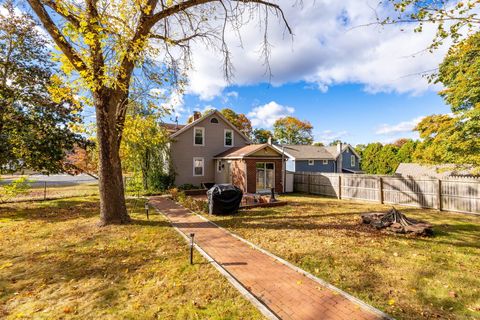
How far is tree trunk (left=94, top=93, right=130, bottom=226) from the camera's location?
27.1ft

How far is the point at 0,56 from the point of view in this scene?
11812 mm

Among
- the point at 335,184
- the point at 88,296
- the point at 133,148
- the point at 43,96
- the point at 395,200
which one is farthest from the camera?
the point at 133,148

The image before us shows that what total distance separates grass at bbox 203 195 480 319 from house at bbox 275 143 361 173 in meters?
18.6

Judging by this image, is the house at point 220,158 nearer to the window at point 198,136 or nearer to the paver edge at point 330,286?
the window at point 198,136

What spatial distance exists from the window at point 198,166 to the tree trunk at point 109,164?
11431 millimetres

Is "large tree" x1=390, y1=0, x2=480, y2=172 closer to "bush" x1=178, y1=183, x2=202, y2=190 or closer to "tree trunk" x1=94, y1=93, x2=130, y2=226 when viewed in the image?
"tree trunk" x1=94, y1=93, x2=130, y2=226

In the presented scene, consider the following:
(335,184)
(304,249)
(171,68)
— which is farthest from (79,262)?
(335,184)

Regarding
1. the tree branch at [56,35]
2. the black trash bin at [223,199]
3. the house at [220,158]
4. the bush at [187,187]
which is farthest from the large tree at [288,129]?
the tree branch at [56,35]

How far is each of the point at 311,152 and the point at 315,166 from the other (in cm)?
210

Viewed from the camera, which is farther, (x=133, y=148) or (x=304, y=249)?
(x=133, y=148)

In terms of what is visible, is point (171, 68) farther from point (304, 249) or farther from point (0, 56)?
point (0, 56)

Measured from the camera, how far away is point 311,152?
31.9 metres

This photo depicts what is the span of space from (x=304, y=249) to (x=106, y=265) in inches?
202

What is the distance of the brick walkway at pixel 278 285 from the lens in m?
3.78
